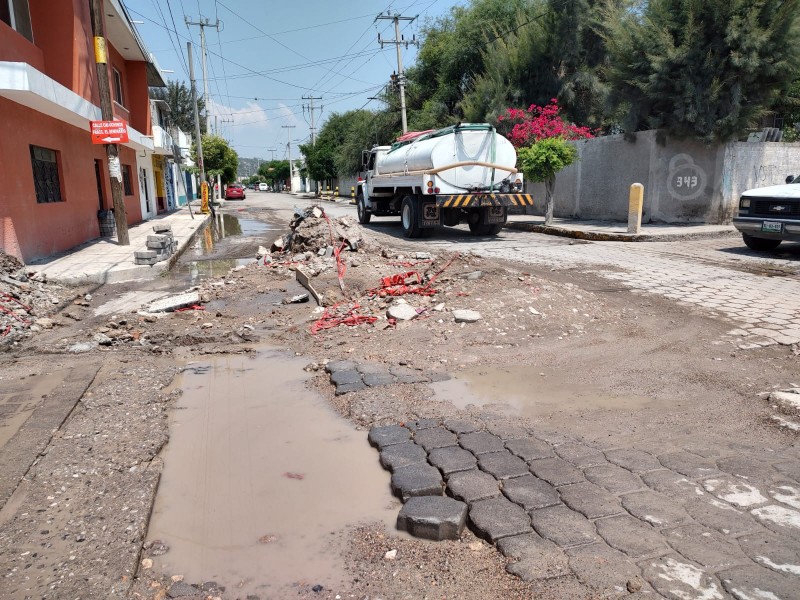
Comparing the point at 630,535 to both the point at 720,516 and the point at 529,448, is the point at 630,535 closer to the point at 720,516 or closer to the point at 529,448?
the point at 720,516

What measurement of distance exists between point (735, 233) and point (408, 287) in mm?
11388

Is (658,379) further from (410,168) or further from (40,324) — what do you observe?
(410,168)

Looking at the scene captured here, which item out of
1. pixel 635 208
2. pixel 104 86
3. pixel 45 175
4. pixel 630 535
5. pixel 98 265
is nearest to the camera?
pixel 630 535

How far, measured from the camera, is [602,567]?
244 centimetres

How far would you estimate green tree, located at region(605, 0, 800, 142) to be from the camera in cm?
1415

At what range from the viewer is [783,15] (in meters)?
13.9

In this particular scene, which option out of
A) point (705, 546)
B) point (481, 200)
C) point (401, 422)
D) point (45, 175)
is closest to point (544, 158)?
point (481, 200)

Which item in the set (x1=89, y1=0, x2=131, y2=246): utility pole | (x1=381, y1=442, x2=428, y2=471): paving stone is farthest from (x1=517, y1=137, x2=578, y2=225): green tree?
(x1=381, y1=442, x2=428, y2=471): paving stone

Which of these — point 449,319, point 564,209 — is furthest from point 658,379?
point 564,209

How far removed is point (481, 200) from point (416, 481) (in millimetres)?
11315

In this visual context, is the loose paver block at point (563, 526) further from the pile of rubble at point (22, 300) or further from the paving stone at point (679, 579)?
the pile of rubble at point (22, 300)

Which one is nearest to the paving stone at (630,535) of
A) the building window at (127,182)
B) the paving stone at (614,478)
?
the paving stone at (614,478)

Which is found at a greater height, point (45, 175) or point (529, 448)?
point (45, 175)

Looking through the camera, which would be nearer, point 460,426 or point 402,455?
point 402,455
